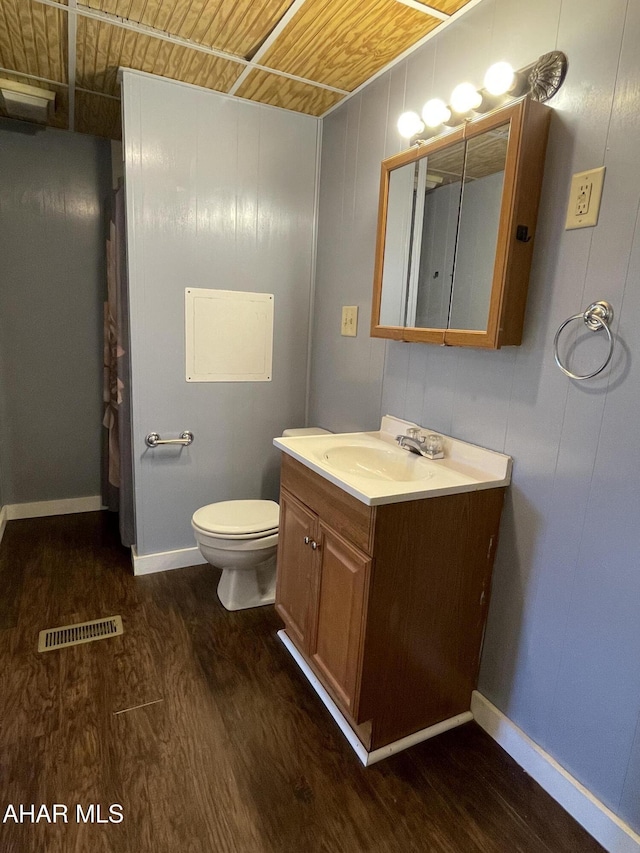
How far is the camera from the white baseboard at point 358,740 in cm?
154

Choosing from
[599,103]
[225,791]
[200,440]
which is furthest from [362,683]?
[599,103]

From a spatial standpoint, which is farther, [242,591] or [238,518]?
[242,591]

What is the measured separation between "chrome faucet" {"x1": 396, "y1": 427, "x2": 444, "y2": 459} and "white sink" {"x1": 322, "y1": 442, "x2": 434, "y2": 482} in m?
0.02

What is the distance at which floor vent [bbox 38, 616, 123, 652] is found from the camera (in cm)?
199

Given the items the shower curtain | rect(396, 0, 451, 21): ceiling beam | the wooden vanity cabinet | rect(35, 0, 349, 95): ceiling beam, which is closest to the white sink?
the wooden vanity cabinet

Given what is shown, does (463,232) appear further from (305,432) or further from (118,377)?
(118,377)

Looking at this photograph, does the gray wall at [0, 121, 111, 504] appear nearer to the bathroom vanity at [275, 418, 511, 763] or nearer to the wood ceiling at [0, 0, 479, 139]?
the wood ceiling at [0, 0, 479, 139]

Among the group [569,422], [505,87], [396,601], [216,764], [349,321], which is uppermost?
[505,87]

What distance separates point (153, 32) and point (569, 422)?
1.99m

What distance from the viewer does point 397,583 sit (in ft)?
4.72

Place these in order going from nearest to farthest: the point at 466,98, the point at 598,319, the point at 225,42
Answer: the point at 598,319, the point at 466,98, the point at 225,42

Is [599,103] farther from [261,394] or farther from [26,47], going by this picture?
[26,47]

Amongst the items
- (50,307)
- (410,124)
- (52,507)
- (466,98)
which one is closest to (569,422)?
(466,98)

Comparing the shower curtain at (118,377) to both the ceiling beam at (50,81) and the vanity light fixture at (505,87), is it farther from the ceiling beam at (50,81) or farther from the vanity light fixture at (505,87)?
the vanity light fixture at (505,87)
